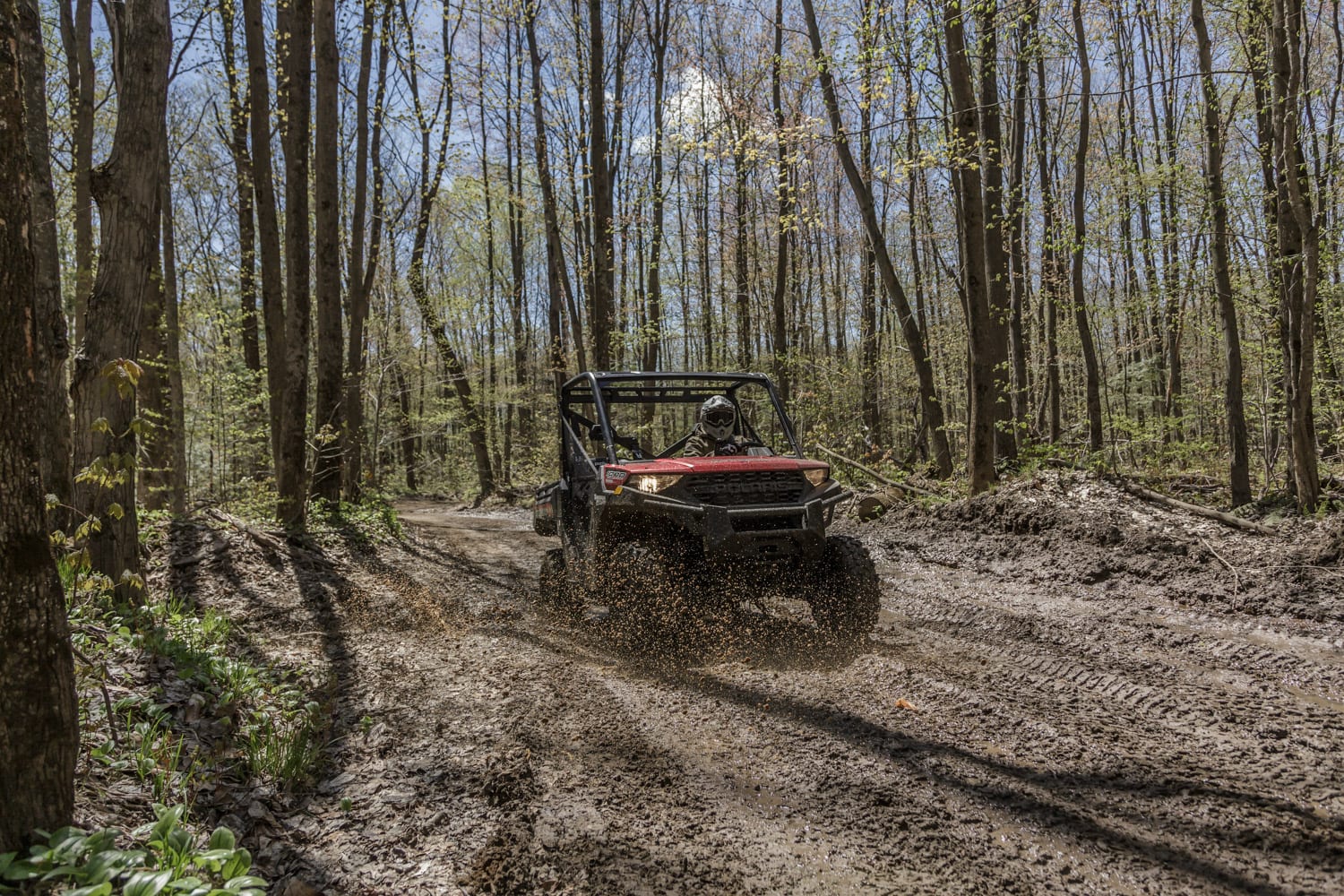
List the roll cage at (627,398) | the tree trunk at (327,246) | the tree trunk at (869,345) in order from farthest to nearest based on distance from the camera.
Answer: the tree trunk at (869,345)
the tree trunk at (327,246)
the roll cage at (627,398)

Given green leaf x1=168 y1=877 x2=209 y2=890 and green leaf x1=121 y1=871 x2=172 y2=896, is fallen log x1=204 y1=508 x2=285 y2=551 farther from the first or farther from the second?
green leaf x1=121 y1=871 x2=172 y2=896

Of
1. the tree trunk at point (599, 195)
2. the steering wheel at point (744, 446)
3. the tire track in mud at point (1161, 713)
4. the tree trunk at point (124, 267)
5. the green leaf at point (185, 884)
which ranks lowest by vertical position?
the tire track in mud at point (1161, 713)

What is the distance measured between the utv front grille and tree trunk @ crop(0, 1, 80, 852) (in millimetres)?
3309

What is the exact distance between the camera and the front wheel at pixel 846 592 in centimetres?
481

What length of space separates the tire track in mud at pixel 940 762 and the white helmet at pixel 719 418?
170cm

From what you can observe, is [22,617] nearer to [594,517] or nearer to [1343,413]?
[594,517]

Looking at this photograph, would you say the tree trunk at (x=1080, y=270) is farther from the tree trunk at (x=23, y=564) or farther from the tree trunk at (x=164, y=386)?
the tree trunk at (x=164, y=386)

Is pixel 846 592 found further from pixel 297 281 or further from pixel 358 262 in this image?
pixel 358 262

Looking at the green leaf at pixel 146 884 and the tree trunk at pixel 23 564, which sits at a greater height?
the tree trunk at pixel 23 564

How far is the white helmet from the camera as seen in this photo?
600 centimetres

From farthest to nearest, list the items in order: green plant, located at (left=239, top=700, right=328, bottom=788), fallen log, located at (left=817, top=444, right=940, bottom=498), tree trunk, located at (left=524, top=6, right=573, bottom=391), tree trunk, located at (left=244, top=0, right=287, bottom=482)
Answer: tree trunk, located at (left=524, top=6, right=573, bottom=391) → fallen log, located at (left=817, top=444, right=940, bottom=498) → tree trunk, located at (left=244, top=0, right=287, bottom=482) → green plant, located at (left=239, top=700, right=328, bottom=788)

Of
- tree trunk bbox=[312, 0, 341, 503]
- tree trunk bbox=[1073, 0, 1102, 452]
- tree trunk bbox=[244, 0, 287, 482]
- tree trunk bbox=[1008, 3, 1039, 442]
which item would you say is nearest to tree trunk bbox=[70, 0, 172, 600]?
tree trunk bbox=[244, 0, 287, 482]

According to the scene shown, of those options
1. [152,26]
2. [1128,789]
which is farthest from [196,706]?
[152,26]

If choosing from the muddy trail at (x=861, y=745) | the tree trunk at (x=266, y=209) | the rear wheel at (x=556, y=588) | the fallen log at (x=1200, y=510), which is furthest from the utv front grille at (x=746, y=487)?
the tree trunk at (x=266, y=209)
